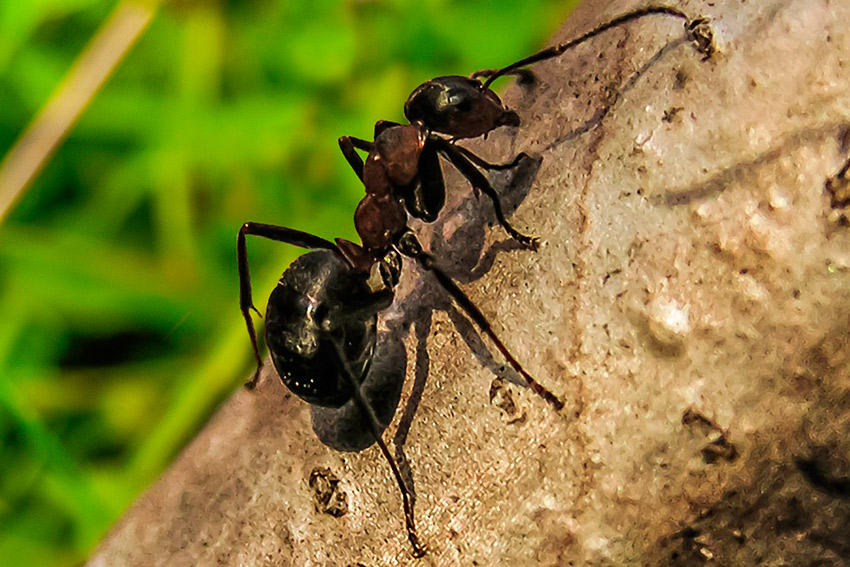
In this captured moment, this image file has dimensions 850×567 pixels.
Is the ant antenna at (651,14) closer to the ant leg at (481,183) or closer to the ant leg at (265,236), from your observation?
the ant leg at (481,183)

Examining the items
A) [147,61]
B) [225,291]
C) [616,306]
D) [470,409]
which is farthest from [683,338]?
[147,61]

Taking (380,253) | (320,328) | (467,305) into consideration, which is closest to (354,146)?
(380,253)

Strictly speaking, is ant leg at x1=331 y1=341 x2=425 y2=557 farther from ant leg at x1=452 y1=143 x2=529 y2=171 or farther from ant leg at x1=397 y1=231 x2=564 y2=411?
ant leg at x1=452 y1=143 x2=529 y2=171

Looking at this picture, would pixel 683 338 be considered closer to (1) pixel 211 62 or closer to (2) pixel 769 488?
(2) pixel 769 488

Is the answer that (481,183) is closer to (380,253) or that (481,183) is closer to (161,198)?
(380,253)

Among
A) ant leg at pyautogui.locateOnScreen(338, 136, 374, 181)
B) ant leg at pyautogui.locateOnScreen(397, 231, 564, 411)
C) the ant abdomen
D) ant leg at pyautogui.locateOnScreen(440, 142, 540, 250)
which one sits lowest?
the ant abdomen

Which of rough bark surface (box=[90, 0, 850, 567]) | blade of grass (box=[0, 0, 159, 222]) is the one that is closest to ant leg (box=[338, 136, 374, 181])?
rough bark surface (box=[90, 0, 850, 567])

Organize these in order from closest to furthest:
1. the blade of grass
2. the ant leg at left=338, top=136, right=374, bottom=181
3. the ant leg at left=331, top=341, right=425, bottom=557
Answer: the ant leg at left=331, top=341, right=425, bottom=557 → the ant leg at left=338, top=136, right=374, bottom=181 → the blade of grass
